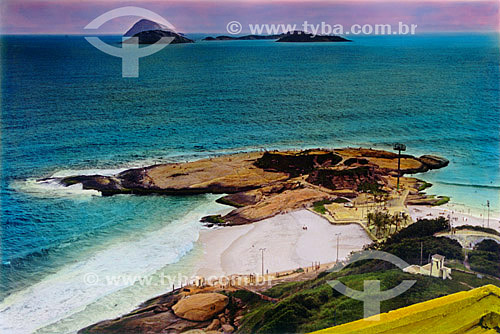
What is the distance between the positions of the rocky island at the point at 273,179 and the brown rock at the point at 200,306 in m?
6.07

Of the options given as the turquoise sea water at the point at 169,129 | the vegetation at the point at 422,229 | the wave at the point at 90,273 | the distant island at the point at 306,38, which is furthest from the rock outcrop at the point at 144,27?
the distant island at the point at 306,38

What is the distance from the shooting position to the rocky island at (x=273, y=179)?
20094 millimetres

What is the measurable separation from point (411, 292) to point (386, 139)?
17.5 meters

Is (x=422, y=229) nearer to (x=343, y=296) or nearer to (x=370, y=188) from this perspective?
(x=370, y=188)

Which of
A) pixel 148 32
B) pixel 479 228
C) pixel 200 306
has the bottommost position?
pixel 200 306

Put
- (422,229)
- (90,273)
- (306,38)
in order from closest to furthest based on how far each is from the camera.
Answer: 1. (90,273)
2. (422,229)
3. (306,38)

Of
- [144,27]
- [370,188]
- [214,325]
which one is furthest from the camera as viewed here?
[144,27]

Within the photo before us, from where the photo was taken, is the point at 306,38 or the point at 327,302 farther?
the point at 306,38

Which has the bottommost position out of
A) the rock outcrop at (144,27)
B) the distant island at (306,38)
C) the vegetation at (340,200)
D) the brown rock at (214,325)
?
the brown rock at (214,325)

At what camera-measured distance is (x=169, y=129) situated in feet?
97.6

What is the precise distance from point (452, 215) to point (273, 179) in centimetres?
735

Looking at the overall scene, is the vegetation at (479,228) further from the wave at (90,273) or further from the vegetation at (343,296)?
the wave at (90,273)

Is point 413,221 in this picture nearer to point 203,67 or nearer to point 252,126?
point 252,126

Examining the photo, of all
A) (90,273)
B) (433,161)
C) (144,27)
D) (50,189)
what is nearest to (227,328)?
(90,273)
